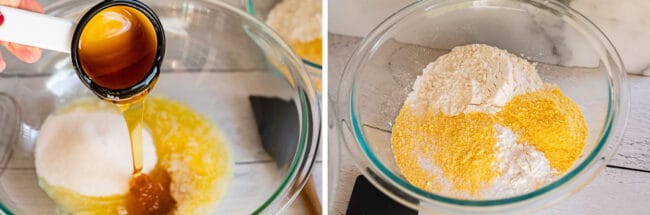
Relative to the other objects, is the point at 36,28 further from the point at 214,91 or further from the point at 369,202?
the point at 369,202

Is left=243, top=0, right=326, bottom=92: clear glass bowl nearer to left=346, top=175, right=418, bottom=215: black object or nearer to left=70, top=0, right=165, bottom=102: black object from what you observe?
left=346, top=175, right=418, bottom=215: black object

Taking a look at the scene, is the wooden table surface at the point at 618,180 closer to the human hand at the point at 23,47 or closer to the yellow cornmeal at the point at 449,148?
the yellow cornmeal at the point at 449,148

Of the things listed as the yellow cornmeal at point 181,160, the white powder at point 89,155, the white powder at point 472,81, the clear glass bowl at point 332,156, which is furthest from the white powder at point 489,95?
the white powder at point 89,155

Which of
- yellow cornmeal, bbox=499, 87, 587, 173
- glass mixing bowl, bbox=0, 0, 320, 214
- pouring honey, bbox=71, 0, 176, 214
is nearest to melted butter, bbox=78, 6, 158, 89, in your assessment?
pouring honey, bbox=71, 0, 176, 214

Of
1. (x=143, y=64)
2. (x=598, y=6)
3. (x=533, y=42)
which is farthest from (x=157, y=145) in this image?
(x=598, y=6)

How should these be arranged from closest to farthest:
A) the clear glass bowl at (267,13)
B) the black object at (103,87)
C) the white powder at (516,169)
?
the black object at (103,87) < the white powder at (516,169) < the clear glass bowl at (267,13)

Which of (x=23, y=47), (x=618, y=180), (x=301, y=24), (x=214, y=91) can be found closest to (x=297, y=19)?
(x=301, y=24)
